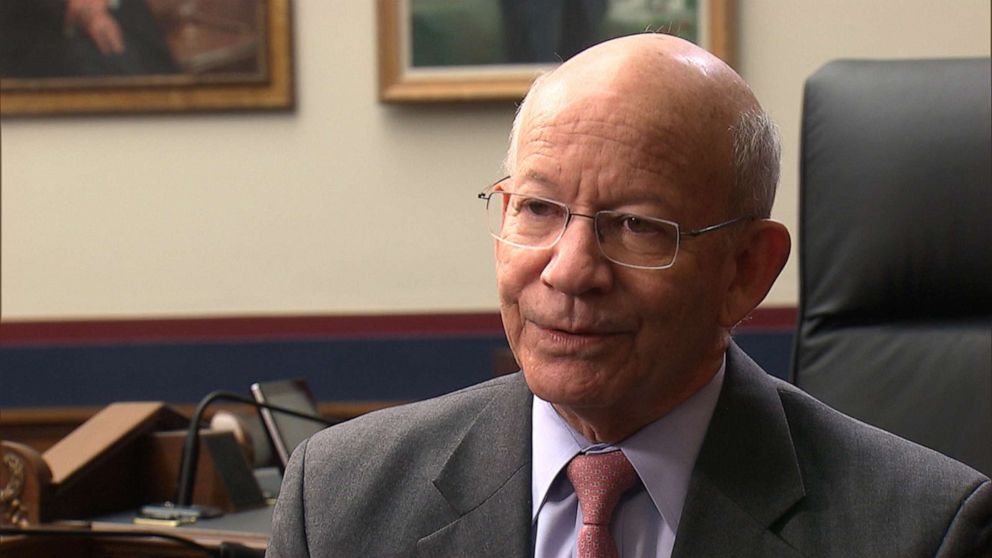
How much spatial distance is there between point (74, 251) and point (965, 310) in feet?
8.57

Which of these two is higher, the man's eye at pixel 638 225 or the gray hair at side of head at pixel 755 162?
the gray hair at side of head at pixel 755 162

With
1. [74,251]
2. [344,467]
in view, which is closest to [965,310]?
[344,467]

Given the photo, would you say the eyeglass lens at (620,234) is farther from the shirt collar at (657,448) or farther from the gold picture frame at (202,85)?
the gold picture frame at (202,85)

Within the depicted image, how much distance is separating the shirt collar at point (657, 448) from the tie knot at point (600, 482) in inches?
0.5

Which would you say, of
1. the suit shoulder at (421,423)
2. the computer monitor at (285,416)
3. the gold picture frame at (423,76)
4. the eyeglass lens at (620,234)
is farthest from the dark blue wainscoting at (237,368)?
the eyeglass lens at (620,234)

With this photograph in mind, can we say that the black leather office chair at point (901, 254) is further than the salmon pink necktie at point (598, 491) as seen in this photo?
Yes

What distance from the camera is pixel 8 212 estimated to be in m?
3.78

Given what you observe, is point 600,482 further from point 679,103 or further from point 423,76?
point 423,76

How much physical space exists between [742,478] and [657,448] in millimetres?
94

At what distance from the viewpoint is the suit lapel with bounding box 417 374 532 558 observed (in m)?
1.39

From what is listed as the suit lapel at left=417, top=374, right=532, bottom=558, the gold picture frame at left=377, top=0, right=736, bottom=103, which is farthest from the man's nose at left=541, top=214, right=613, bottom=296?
the gold picture frame at left=377, top=0, right=736, bottom=103

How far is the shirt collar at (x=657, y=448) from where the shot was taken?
1377mm

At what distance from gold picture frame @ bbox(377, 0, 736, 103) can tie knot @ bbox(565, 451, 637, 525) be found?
2.26 meters

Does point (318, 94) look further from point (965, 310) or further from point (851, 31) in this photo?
point (965, 310)
